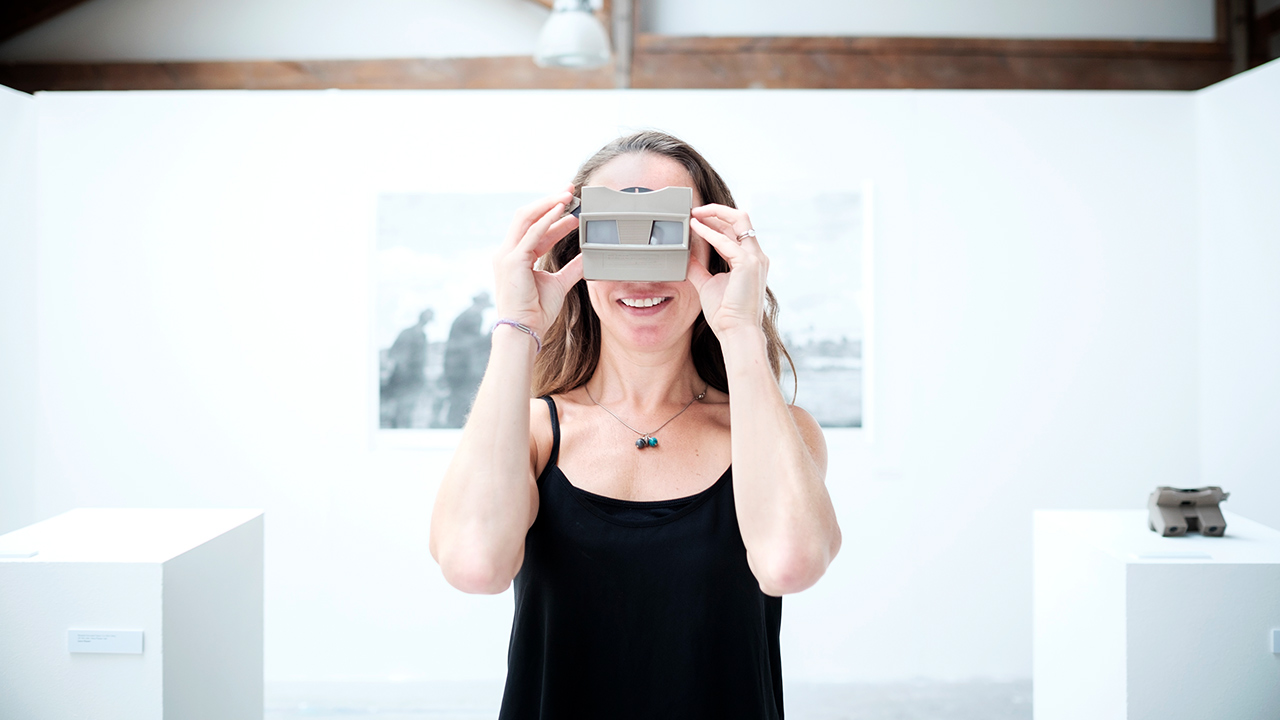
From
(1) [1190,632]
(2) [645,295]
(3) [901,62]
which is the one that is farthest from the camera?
(3) [901,62]

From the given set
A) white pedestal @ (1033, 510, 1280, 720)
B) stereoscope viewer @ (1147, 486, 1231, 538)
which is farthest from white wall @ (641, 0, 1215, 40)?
white pedestal @ (1033, 510, 1280, 720)

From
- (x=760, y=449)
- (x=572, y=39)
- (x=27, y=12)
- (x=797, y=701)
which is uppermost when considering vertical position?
(x=27, y=12)

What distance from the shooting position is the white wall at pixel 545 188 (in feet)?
11.6

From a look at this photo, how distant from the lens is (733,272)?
121 cm

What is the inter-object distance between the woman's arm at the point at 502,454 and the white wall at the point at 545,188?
245 centimetres

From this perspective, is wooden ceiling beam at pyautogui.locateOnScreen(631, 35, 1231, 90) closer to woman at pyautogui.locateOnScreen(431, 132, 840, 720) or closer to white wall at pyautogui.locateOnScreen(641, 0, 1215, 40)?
white wall at pyautogui.locateOnScreen(641, 0, 1215, 40)

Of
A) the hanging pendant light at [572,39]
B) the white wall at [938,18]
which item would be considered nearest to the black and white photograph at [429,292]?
the hanging pendant light at [572,39]

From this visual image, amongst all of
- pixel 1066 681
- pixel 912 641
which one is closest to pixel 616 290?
pixel 1066 681

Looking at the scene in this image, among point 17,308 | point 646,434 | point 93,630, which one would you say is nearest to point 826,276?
point 646,434

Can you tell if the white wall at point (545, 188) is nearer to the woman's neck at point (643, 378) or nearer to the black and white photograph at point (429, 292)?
the black and white photograph at point (429, 292)

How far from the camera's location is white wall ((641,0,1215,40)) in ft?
13.4

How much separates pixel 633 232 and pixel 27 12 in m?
4.75

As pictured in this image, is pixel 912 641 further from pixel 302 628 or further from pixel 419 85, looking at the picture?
pixel 419 85

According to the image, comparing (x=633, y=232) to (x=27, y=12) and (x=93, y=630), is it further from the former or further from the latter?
(x=27, y=12)
